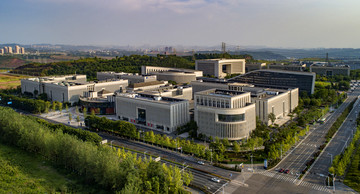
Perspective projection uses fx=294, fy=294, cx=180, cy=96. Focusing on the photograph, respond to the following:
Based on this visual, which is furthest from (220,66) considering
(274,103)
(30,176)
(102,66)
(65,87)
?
(30,176)

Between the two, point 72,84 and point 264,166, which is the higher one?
point 72,84

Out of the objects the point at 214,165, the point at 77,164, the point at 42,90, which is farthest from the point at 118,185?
the point at 42,90

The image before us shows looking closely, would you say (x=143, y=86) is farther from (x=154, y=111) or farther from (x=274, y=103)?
(x=274, y=103)

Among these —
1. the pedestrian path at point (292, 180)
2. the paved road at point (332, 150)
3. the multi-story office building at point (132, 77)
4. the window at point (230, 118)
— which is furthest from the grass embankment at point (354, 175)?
the multi-story office building at point (132, 77)

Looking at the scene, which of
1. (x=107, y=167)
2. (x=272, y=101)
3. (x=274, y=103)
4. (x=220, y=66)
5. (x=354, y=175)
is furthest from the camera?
(x=220, y=66)

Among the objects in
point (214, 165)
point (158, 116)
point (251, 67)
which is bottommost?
point (214, 165)

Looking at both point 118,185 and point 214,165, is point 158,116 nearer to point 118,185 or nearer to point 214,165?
point 214,165

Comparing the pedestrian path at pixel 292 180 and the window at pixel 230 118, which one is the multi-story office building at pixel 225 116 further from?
the pedestrian path at pixel 292 180
